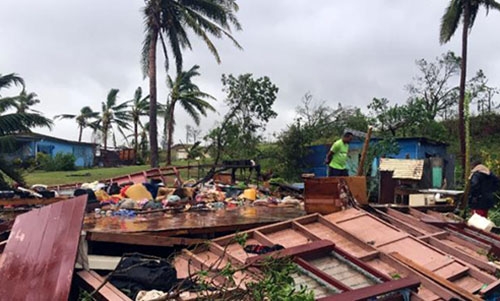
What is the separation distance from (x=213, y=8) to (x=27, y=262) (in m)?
14.6

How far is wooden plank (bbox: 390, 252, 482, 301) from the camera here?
4.61m

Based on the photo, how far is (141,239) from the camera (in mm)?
4930

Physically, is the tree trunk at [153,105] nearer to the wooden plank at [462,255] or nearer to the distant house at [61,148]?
the wooden plank at [462,255]

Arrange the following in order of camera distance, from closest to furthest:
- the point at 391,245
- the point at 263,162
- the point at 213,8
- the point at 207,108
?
the point at 391,245 → the point at 213,8 → the point at 263,162 → the point at 207,108

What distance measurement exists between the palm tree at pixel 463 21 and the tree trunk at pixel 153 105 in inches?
448

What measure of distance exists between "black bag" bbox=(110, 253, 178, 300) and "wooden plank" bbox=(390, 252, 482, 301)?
8.68 ft

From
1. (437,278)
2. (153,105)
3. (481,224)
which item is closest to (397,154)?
(153,105)

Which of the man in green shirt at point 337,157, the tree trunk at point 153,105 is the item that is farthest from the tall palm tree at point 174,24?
the man in green shirt at point 337,157

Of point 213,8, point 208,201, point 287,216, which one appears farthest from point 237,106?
point 287,216

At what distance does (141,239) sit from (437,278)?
3.12m

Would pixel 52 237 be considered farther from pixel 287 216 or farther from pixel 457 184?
pixel 457 184

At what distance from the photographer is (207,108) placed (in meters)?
23.5

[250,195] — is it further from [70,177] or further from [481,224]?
[70,177]

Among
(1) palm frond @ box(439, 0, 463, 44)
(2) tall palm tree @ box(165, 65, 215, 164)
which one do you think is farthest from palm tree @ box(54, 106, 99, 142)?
(1) palm frond @ box(439, 0, 463, 44)
